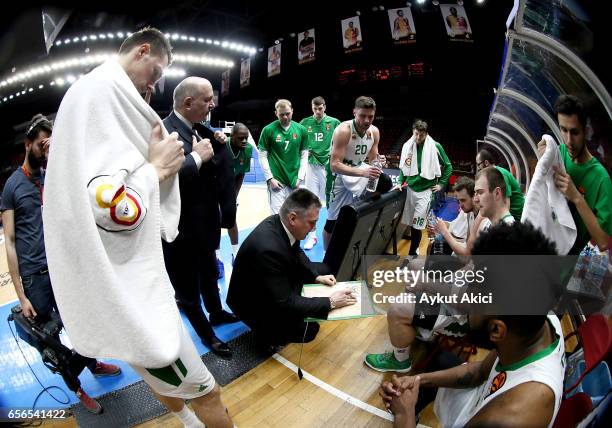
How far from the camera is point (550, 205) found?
200 centimetres

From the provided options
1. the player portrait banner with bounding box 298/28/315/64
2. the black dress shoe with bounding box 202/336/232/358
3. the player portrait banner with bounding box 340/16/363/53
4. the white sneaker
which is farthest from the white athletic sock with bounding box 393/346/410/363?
the player portrait banner with bounding box 298/28/315/64

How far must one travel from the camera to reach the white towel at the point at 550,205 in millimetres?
1926

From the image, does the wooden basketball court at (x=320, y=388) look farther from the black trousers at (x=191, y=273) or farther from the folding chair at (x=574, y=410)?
the folding chair at (x=574, y=410)

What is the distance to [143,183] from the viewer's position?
0.98 m

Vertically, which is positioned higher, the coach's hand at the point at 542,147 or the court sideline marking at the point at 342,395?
the coach's hand at the point at 542,147

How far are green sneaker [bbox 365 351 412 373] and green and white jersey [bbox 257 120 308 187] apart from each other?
2654mm

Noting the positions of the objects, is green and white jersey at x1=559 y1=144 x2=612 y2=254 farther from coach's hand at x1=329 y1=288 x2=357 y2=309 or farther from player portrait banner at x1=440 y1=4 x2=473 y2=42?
player portrait banner at x1=440 y1=4 x2=473 y2=42

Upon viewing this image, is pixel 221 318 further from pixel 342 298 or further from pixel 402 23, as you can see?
pixel 402 23

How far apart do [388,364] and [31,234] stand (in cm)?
282

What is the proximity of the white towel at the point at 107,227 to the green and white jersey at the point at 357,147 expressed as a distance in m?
2.91

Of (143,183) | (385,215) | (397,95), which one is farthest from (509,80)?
(397,95)

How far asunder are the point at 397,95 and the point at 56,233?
67.7 feet

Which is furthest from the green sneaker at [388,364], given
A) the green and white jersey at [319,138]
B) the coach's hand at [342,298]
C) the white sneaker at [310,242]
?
the green and white jersey at [319,138]

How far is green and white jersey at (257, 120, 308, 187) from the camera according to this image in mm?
4438
